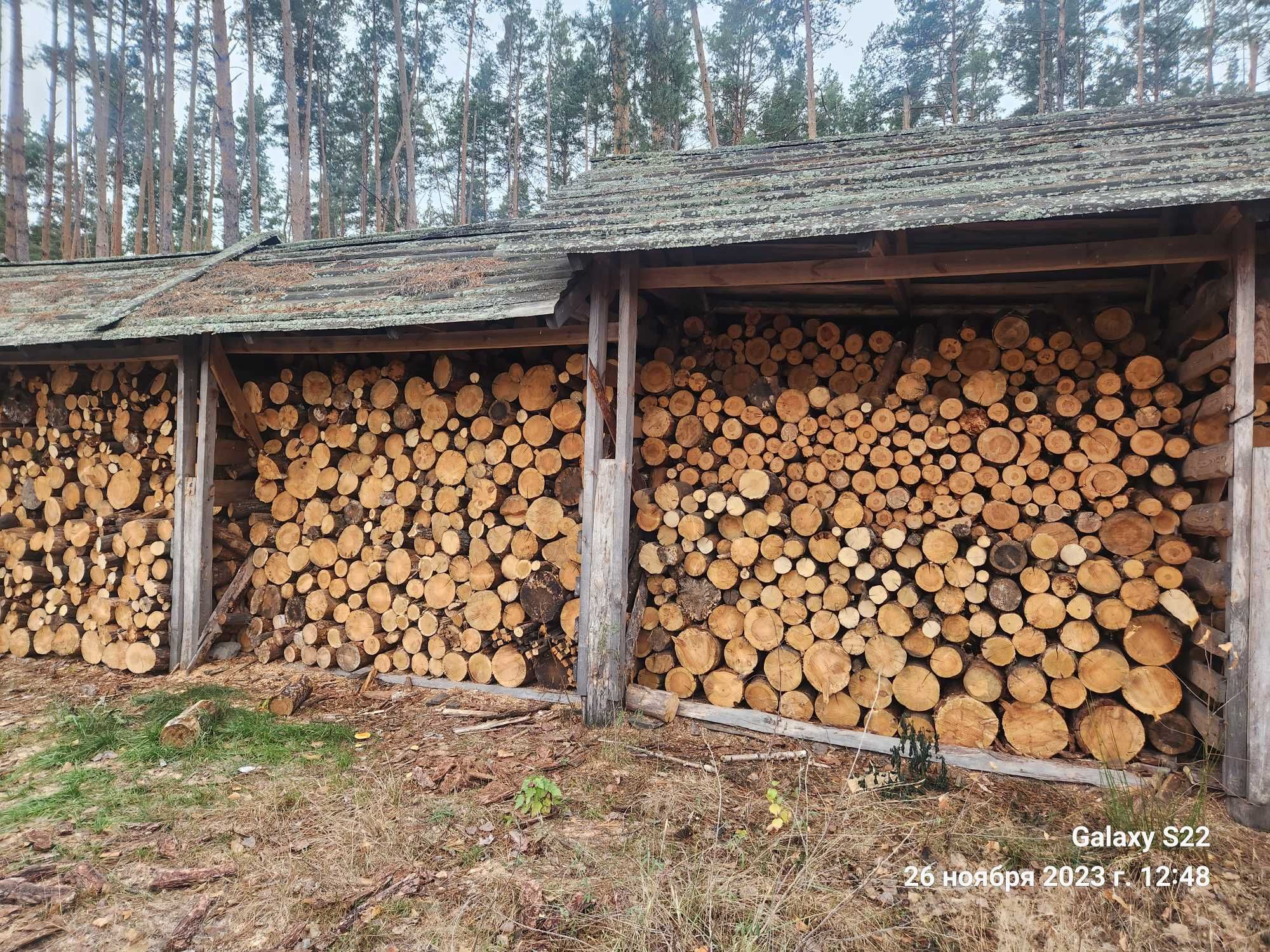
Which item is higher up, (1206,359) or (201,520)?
(1206,359)

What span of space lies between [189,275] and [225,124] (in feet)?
20.7

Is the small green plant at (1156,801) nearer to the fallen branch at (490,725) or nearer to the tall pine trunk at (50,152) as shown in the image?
the fallen branch at (490,725)

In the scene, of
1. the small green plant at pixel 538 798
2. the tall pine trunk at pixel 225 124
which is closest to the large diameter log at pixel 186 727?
the small green plant at pixel 538 798

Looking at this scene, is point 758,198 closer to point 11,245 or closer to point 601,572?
point 601,572

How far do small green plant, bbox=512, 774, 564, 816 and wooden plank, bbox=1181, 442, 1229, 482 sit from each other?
3.35 m

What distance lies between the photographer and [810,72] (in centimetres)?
1194

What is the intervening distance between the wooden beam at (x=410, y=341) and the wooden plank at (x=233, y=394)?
0.38 ft

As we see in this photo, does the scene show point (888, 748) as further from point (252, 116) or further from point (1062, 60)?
point (252, 116)

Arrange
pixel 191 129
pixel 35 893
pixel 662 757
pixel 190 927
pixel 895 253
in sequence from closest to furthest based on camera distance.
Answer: pixel 190 927 → pixel 35 893 → pixel 662 757 → pixel 895 253 → pixel 191 129

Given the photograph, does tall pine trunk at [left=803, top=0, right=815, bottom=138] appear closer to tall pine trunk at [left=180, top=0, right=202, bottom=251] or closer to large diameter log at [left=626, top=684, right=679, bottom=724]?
large diameter log at [left=626, top=684, right=679, bottom=724]

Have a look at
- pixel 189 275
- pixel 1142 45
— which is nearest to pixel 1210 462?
pixel 189 275

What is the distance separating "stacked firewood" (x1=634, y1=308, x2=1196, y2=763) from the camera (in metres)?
3.27

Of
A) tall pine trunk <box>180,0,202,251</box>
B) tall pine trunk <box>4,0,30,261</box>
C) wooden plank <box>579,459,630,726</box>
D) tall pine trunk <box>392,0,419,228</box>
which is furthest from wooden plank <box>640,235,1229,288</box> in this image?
tall pine trunk <box>180,0,202,251</box>

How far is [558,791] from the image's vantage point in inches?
115
